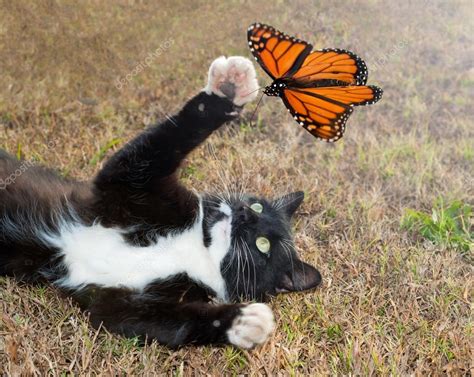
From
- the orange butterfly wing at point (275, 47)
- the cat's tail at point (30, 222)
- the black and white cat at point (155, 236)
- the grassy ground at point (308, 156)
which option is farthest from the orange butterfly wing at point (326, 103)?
the cat's tail at point (30, 222)

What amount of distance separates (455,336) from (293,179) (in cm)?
144

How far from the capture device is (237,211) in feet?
8.40

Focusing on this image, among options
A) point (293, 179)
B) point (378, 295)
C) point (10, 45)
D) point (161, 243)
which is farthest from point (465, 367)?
point (10, 45)

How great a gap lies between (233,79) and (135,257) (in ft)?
2.95

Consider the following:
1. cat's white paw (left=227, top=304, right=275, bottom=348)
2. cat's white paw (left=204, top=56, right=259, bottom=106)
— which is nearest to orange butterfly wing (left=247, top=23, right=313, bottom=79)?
cat's white paw (left=204, top=56, right=259, bottom=106)

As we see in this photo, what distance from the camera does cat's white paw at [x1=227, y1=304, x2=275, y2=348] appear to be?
206cm

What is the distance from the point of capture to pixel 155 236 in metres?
2.49

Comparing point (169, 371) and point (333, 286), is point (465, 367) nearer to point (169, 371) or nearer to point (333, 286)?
point (333, 286)

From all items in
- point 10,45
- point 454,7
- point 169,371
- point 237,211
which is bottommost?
point 169,371

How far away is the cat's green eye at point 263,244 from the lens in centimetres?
248

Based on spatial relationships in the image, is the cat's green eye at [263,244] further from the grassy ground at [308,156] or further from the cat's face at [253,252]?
the grassy ground at [308,156]

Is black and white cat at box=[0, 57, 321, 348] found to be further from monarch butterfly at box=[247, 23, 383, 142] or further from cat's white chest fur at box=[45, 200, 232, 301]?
monarch butterfly at box=[247, 23, 383, 142]

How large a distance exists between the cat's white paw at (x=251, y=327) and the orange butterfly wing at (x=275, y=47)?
37.6 inches

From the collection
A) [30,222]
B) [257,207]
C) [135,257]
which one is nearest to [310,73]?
[257,207]
